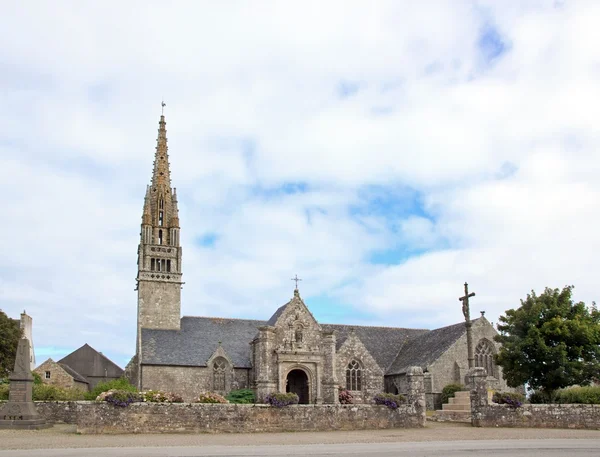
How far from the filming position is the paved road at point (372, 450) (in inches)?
603

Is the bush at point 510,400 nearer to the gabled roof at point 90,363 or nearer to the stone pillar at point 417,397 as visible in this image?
the stone pillar at point 417,397

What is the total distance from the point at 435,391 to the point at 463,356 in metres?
3.37

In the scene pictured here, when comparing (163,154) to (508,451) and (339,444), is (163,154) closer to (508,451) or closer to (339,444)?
(339,444)

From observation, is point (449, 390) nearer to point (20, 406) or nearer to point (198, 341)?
point (198, 341)

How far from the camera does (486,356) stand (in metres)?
44.0

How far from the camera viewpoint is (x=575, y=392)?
3366cm

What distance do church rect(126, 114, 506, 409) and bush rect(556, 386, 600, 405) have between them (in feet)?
26.5

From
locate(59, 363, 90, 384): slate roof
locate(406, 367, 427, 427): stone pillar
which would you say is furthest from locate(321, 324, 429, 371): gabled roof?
locate(59, 363, 90, 384): slate roof

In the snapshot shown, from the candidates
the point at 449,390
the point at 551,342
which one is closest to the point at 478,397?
the point at 551,342

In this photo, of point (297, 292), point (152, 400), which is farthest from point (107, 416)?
point (297, 292)

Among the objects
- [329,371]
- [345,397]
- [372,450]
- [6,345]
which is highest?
[6,345]

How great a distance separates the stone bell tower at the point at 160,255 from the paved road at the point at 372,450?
2980 centimetres

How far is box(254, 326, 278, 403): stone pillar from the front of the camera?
40.3 meters

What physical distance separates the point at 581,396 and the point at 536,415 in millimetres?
8375
